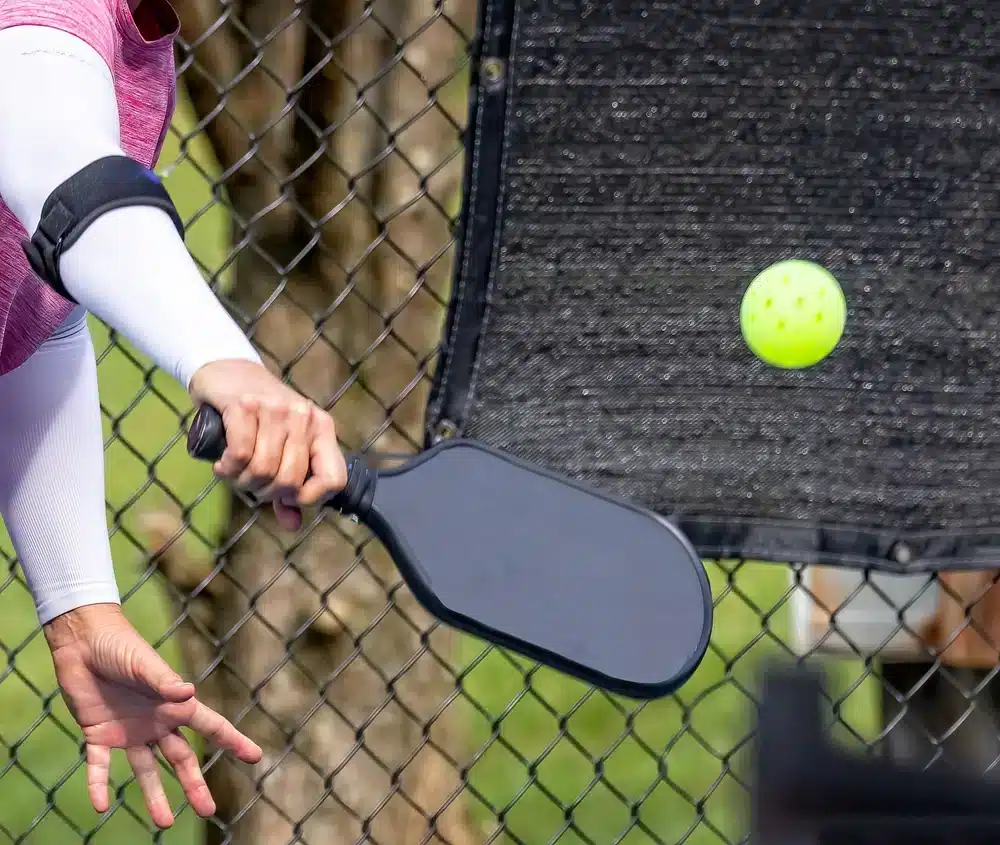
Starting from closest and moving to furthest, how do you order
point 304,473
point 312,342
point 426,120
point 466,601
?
1. point 304,473
2. point 466,601
3. point 312,342
4. point 426,120

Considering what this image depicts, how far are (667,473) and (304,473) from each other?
45.9 inches

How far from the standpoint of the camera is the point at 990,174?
221 centimetres

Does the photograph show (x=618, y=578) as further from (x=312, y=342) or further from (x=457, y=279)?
(x=312, y=342)

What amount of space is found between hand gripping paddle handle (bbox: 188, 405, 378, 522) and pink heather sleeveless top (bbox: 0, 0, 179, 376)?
41cm

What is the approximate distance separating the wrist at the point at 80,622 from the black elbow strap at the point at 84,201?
0.50m

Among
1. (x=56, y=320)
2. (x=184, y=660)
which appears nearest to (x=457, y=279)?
(x=56, y=320)

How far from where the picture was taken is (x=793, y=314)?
6.88 feet

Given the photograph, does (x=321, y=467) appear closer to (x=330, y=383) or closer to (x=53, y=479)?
(x=53, y=479)

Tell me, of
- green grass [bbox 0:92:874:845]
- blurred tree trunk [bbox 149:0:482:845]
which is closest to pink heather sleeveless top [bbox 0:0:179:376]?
blurred tree trunk [bbox 149:0:482:845]

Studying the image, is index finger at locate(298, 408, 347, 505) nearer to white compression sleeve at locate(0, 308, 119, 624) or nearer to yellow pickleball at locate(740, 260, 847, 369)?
white compression sleeve at locate(0, 308, 119, 624)

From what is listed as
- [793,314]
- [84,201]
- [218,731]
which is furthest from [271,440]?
[793,314]

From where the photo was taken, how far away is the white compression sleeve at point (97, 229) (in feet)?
3.94

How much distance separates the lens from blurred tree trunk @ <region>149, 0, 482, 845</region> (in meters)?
2.65

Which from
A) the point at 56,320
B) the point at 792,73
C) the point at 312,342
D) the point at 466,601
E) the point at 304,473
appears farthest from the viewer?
the point at 312,342
